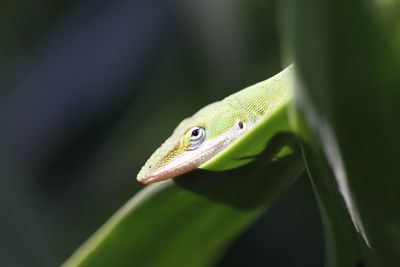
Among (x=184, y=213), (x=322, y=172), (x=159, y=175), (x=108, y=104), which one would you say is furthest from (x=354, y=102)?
(x=108, y=104)

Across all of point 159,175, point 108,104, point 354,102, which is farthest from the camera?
point 108,104

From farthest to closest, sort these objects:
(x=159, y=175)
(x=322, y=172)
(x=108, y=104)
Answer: (x=108, y=104) → (x=159, y=175) → (x=322, y=172)

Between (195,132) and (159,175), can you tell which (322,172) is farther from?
(195,132)

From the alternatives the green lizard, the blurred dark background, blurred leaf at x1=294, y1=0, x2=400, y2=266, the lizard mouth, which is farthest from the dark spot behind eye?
blurred leaf at x1=294, y1=0, x2=400, y2=266

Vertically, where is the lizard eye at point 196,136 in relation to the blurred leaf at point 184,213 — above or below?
below

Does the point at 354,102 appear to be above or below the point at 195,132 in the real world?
above

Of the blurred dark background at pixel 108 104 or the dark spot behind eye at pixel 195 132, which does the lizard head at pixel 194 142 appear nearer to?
the dark spot behind eye at pixel 195 132

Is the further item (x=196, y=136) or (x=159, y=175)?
(x=196, y=136)

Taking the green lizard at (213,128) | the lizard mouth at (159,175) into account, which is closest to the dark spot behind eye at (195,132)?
the green lizard at (213,128)
